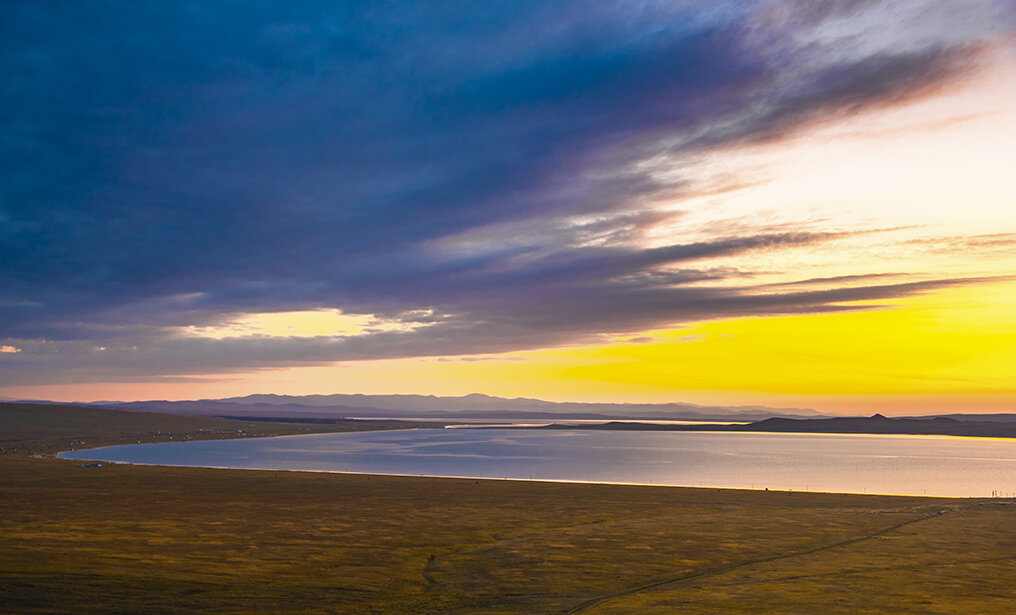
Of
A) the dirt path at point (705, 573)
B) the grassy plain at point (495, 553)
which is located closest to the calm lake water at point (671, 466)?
the grassy plain at point (495, 553)

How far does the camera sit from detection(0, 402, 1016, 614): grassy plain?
2797 cm

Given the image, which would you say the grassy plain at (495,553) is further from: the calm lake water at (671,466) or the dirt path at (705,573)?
the calm lake water at (671,466)

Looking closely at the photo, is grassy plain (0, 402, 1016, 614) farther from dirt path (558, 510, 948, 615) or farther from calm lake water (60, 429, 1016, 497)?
calm lake water (60, 429, 1016, 497)

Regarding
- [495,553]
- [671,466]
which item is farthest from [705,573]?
[671,466]

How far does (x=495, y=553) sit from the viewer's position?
39.3 metres

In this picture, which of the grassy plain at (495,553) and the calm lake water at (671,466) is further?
the calm lake water at (671,466)

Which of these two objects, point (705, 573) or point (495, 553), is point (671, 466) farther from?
point (705, 573)

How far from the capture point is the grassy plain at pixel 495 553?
27969 mm

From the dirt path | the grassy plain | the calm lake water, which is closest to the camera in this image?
the grassy plain

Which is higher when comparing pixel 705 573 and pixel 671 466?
pixel 705 573

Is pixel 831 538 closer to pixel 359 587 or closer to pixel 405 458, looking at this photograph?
pixel 359 587

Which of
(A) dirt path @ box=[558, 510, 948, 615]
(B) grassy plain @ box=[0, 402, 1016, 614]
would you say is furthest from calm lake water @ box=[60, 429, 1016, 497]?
(A) dirt path @ box=[558, 510, 948, 615]

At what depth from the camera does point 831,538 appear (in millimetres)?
45219

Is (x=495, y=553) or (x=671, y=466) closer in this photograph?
(x=495, y=553)
